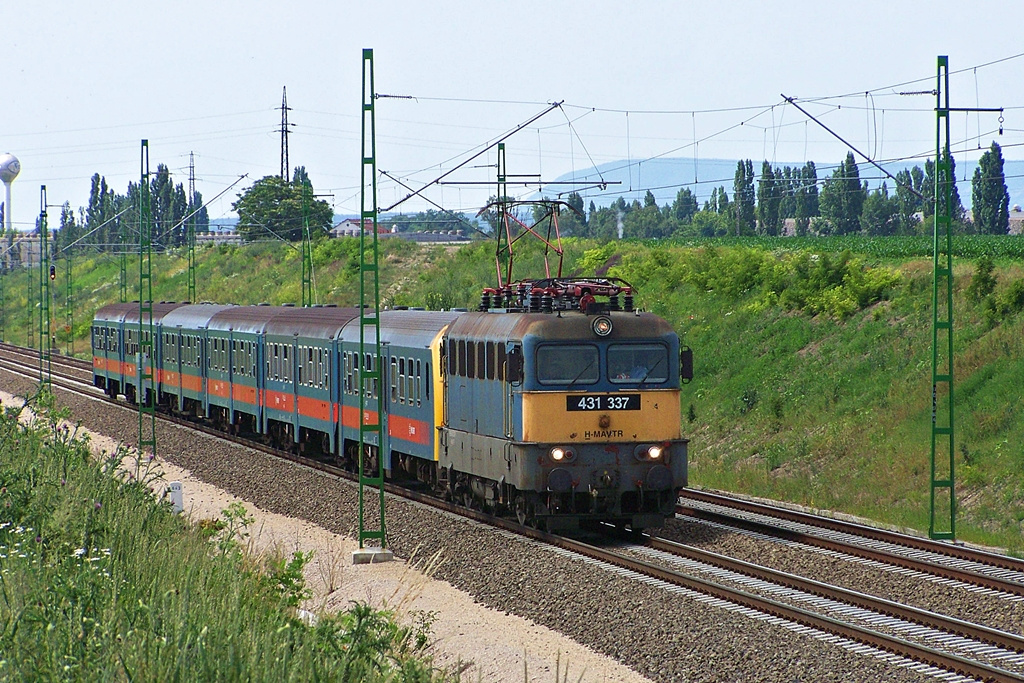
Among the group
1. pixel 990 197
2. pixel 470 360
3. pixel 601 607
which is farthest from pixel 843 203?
pixel 601 607

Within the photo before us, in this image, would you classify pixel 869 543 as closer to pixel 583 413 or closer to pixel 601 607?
pixel 583 413

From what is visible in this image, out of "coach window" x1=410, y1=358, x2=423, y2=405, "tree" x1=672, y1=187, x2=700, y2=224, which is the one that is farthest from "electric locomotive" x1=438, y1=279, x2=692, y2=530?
"tree" x1=672, y1=187, x2=700, y2=224

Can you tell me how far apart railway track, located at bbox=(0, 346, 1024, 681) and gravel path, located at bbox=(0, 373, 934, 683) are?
41cm

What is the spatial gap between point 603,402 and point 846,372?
47.4ft

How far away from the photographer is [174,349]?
41.2 m

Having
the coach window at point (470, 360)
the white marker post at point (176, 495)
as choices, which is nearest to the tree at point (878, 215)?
the coach window at point (470, 360)

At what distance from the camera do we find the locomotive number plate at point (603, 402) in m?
18.4

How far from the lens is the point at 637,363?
18766mm

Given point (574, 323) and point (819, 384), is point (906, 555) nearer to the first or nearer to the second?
point (574, 323)

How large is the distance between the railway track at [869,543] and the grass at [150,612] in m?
6.66

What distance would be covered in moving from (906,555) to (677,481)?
3.07 metres

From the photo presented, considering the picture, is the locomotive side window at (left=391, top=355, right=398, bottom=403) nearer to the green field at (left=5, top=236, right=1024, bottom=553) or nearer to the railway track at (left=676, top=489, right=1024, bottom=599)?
the railway track at (left=676, top=489, right=1024, bottom=599)

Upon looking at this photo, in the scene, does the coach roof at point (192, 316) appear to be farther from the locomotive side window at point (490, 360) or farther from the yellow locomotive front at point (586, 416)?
the yellow locomotive front at point (586, 416)

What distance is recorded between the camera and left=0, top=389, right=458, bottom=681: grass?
301 inches
